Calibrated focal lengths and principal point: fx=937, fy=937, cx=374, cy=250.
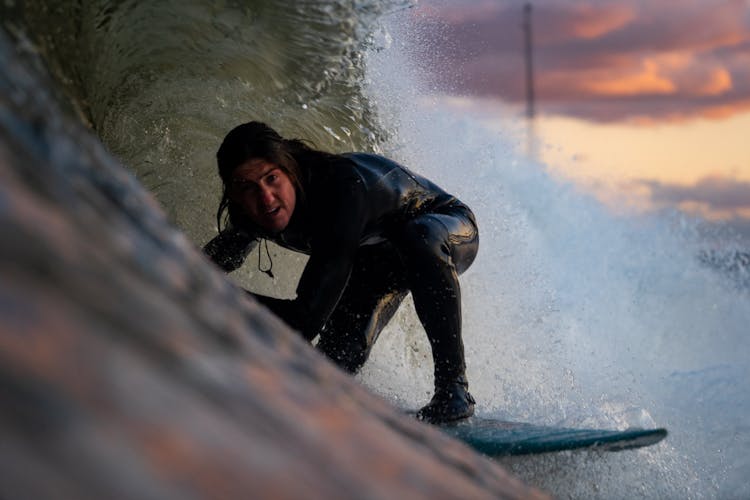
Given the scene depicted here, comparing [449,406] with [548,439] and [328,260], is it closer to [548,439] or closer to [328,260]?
[548,439]

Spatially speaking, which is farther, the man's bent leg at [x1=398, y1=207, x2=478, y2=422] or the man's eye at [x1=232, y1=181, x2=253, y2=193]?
the man's bent leg at [x1=398, y1=207, x2=478, y2=422]

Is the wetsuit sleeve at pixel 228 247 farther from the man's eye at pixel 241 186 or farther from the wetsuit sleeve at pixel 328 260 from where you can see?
the wetsuit sleeve at pixel 328 260

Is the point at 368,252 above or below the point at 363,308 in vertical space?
above

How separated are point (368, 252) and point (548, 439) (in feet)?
3.24

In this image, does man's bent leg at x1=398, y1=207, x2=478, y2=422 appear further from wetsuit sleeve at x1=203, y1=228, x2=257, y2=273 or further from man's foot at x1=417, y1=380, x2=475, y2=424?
wetsuit sleeve at x1=203, y1=228, x2=257, y2=273

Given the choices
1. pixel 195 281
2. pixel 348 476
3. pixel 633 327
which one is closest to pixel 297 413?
pixel 348 476

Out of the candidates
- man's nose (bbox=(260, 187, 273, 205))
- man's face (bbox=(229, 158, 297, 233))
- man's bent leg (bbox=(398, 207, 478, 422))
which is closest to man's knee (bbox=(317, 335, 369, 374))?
man's bent leg (bbox=(398, 207, 478, 422))

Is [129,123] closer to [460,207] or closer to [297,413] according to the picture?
[460,207]

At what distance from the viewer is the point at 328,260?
258 centimetres

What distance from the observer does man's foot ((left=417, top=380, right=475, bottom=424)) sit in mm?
2803

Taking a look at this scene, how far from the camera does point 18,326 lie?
0.43 meters

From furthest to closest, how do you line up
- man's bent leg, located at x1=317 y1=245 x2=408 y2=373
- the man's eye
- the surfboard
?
1. man's bent leg, located at x1=317 y1=245 x2=408 y2=373
2. the man's eye
3. the surfboard

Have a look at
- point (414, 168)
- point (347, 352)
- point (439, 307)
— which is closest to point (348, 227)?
point (439, 307)

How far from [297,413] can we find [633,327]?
659 centimetres
